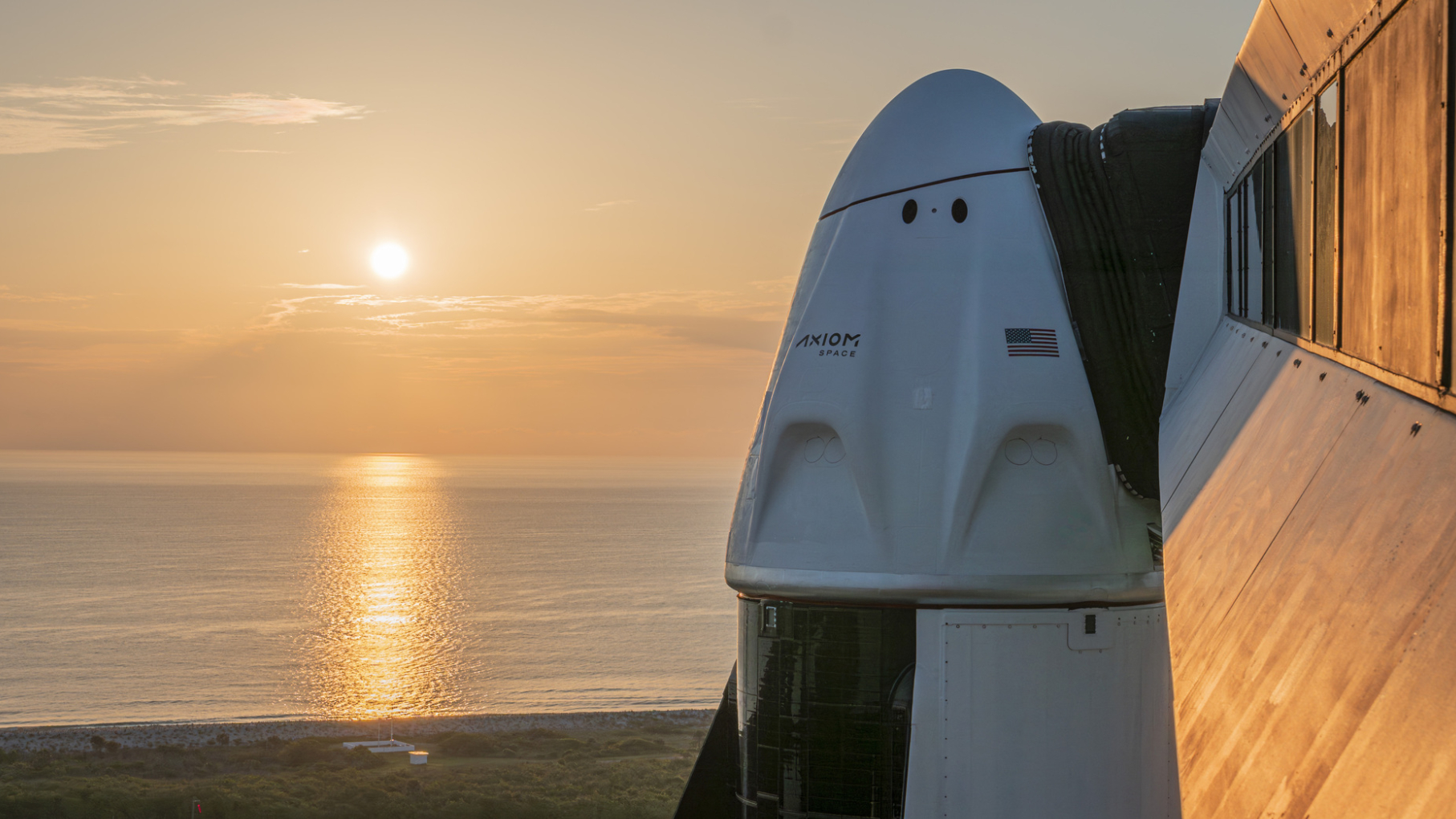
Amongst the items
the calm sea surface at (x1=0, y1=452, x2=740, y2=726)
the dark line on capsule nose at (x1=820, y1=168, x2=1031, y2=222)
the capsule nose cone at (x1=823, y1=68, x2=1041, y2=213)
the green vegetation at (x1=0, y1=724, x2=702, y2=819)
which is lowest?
the calm sea surface at (x1=0, y1=452, x2=740, y2=726)

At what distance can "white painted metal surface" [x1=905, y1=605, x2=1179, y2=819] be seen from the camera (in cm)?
1259

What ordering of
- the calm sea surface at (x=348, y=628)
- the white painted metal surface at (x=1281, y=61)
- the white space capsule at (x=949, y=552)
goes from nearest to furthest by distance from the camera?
the white painted metal surface at (x=1281, y=61)
the white space capsule at (x=949, y=552)
the calm sea surface at (x=348, y=628)

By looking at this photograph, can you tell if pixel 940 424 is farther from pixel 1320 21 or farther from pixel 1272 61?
pixel 1320 21

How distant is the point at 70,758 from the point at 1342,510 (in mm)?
49868

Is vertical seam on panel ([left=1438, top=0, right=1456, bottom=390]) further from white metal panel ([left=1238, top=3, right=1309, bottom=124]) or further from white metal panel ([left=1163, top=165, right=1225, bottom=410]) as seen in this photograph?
white metal panel ([left=1163, top=165, right=1225, bottom=410])

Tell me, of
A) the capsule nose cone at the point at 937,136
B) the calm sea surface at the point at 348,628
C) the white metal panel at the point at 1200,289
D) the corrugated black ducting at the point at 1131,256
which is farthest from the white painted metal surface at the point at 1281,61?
the calm sea surface at the point at 348,628

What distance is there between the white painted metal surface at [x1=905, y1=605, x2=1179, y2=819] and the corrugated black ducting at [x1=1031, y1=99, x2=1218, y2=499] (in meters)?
1.94

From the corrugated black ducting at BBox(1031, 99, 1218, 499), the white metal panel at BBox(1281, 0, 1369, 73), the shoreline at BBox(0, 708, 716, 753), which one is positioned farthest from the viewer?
the shoreline at BBox(0, 708, 716, 753)

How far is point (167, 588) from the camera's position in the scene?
10631 centimetres

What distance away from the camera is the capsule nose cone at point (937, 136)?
14242 mm

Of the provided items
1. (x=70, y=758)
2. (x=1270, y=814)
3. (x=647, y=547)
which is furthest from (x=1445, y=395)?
(x=647, y=547)

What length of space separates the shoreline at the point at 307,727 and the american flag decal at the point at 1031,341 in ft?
141

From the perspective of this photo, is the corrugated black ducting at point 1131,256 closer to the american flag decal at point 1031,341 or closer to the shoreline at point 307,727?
the american flag decal at point 1031,341

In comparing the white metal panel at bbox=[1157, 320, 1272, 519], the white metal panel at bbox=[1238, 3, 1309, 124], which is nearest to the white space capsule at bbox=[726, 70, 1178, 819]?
the white metal panel at bbox=[1157, 320, 1272, 519]
